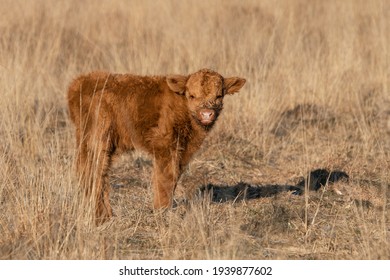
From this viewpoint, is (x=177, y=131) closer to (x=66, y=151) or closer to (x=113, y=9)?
(x=66, y=151)

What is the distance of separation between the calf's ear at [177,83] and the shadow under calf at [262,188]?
1.29m

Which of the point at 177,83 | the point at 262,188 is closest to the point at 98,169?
the point at 177,83

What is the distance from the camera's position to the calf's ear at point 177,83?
717 centimetres

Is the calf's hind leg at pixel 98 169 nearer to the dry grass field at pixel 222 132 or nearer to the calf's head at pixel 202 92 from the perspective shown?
the dry grass field at pixel 222 132

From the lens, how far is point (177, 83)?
7.18 metres

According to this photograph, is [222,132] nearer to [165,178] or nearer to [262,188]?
[262,188]

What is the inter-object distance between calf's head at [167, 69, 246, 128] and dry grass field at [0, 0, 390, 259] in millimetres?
757

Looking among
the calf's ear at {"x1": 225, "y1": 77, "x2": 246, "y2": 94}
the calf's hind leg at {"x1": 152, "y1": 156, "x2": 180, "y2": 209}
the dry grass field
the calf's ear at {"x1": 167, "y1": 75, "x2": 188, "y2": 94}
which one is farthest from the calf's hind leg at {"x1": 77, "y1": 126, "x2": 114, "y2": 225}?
the calf's ear at {"x1": 225, "y1": 77, "x2": 246, "y2": 94}

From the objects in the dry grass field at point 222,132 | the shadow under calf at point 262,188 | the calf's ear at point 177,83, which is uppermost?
the calf's ear at point 177,83

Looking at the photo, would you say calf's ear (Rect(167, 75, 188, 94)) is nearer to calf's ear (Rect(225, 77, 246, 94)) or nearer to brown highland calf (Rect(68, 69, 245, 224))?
brown highland calf (Rect(68, 69, 245, 224))

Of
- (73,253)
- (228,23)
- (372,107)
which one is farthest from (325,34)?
(73,253)

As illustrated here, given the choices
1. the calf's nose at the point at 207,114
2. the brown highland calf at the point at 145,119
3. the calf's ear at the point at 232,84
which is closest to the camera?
the calf's nose at the point at 207,114

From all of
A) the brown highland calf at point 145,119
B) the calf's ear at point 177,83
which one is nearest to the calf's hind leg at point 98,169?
the brown highland calf at point 145,119

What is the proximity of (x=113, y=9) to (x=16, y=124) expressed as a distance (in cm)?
718
